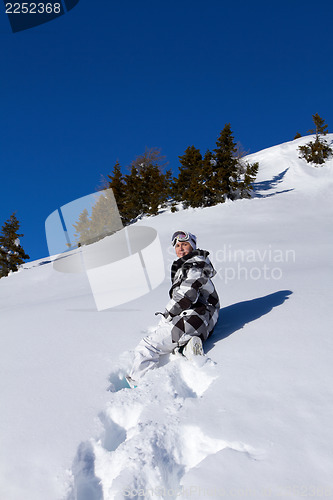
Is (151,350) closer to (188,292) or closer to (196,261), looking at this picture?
(188,292)

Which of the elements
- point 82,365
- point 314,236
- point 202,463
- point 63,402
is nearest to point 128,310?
point 82,365

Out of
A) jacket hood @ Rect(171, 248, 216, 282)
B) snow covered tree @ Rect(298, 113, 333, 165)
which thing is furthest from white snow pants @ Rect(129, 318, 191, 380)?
snow covered tree @ Rect(298, 113, 333, 165)

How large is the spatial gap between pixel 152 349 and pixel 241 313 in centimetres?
160

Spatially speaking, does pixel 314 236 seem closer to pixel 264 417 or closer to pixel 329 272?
pixel 329 272

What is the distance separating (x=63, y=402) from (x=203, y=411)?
113cm

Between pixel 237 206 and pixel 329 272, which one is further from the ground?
pixel 237 206

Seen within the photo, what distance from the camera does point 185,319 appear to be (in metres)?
3.11

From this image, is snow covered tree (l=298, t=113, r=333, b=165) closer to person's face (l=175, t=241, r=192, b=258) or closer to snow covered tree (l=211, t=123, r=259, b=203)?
snow covered tree (l=211, t=123, r=259, b=203)

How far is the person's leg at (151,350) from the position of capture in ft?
9.29

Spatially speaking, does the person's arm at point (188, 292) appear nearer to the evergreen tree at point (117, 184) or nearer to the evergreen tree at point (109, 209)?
the evergreen tree at point (109, 209)

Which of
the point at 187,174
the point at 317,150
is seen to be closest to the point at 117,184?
the point at 187,174

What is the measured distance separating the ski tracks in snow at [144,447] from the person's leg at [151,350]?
14.2 inches

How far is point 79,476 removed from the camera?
69.3 inches

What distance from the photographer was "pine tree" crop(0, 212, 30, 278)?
28484 millimetres
